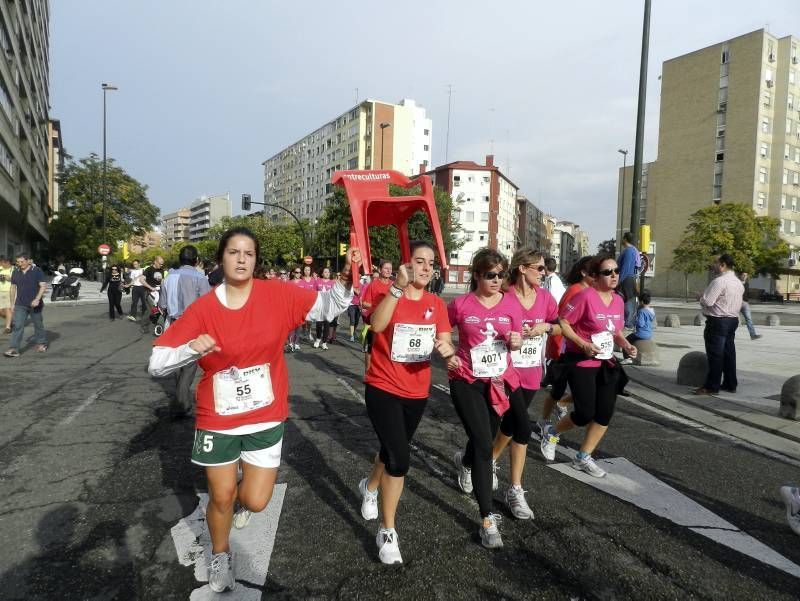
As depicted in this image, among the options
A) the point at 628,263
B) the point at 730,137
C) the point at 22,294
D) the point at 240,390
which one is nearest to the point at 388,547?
the point at 240,390

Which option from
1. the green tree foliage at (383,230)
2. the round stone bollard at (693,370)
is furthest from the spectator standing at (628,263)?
the green tree foliage at (383,230)

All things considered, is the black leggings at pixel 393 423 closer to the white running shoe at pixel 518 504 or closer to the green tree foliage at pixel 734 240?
the white running shoe at pixel 518 504

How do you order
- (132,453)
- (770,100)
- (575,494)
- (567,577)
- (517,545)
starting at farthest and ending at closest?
(770,100)
(132,453)
(575,494)
(517,545)
(567,577)

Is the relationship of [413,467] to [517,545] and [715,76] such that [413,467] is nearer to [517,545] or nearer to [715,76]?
[517,545]

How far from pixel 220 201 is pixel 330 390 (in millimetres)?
168138

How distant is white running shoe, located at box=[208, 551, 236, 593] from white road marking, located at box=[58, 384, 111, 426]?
3.97 metres

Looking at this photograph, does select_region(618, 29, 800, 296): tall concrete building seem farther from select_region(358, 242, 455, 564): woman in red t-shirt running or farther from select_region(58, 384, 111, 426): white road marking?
select_region(358, 242, 455, 564): woman in red t-shirt running

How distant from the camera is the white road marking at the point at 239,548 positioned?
2789 millimetres

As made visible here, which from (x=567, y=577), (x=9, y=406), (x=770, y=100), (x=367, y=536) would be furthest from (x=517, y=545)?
(x=770, y=100)

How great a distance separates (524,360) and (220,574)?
2408mm

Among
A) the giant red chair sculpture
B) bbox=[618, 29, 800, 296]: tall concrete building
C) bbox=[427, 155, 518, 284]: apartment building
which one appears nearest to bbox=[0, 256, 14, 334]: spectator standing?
the giant red chair sculpture

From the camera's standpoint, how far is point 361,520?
3613 mm

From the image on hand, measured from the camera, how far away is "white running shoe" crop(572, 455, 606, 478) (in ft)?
14.8

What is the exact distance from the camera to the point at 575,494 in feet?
13.5
